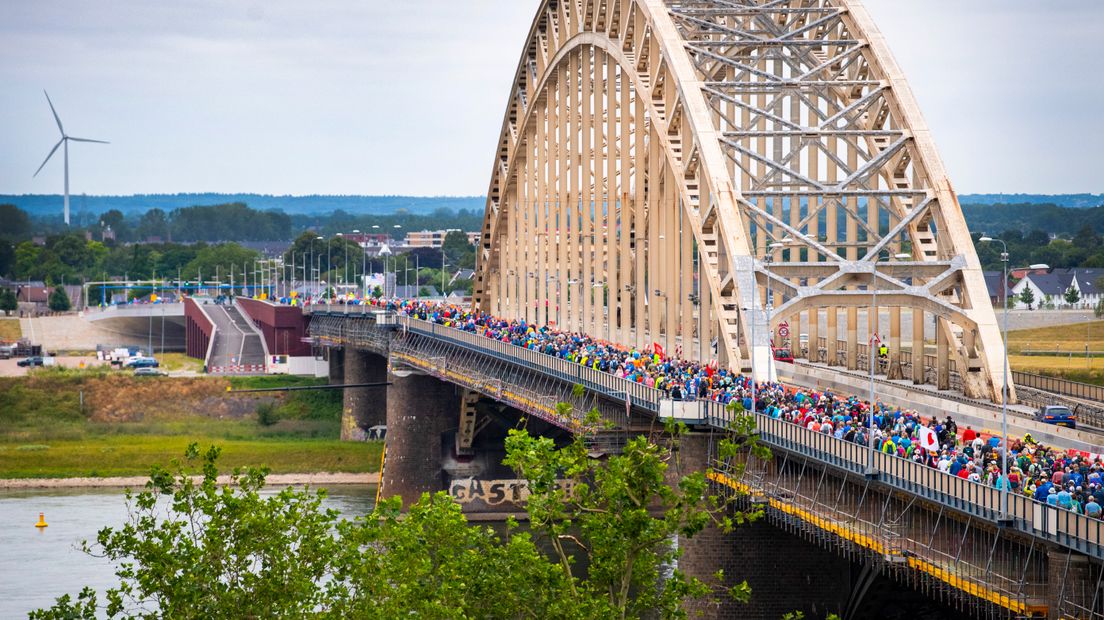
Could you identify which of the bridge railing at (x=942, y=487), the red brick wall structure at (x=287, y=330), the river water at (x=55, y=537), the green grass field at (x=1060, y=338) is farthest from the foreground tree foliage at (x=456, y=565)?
the red brick wall structure at (x=287, y=330)

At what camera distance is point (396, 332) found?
122 meters

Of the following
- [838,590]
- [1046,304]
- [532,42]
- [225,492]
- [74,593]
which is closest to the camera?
[225,492]

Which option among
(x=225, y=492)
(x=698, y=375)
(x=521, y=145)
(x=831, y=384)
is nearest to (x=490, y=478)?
(x=521, y=145)

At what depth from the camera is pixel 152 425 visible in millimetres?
140250

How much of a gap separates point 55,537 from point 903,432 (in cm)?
5081

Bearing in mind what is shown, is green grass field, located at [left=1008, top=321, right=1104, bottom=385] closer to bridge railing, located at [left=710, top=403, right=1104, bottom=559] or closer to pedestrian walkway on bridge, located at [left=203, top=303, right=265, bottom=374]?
pedestrian walkway on bridge, located at [left=203, top=303, right=265, bottom=374]

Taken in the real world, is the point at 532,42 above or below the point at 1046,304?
above

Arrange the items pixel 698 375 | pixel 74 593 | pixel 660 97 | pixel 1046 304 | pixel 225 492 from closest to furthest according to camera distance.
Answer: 1. pixel 225 492
2. pixel 698 375
3. pixel 74 593
4. pixel 660 97
5. pixel 1046 304

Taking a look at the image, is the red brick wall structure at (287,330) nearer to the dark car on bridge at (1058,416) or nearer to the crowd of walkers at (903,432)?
the crowd of walkers at (903,432)

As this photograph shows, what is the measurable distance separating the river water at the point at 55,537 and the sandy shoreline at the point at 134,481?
201 cm

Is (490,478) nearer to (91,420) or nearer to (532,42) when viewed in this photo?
(532,42)

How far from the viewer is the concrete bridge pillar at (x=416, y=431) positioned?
11012cm

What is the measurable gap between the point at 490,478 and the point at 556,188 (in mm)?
20462

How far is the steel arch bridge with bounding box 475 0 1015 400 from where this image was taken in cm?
7681
